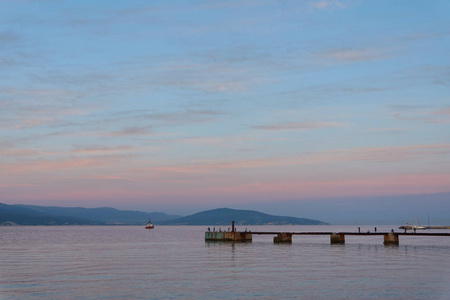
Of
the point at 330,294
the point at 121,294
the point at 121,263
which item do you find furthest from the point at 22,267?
the point at 330,294

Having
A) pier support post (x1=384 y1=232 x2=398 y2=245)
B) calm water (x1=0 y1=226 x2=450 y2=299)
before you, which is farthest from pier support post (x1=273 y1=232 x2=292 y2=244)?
calm water (x1=0 y1=226 x2=450 y2=299)

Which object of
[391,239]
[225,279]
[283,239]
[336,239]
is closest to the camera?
[225,279]

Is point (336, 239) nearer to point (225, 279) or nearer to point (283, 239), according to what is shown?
point (283, 239)

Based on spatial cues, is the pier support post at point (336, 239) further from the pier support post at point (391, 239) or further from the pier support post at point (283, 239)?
the pier support post at point (283, 239)

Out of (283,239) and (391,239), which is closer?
(391,239)

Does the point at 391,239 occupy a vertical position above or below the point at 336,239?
above

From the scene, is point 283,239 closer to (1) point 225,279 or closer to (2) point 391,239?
(2) point 391,239

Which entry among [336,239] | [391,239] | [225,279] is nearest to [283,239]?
[336,239]

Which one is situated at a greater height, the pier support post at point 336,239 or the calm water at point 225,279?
the pier support post at point 336,239

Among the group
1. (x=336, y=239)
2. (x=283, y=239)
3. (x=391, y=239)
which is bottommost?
(x=283, y=239)

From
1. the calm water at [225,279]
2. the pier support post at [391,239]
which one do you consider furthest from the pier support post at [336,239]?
the calm water at [225,279]

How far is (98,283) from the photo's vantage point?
48.2m

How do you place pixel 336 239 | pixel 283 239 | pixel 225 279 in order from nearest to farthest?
pixel 225 279, pixel 336 239, pixel 283 239

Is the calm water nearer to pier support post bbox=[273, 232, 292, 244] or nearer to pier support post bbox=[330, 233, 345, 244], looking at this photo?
pier support post bbox=[330, 233, 345, 244]
